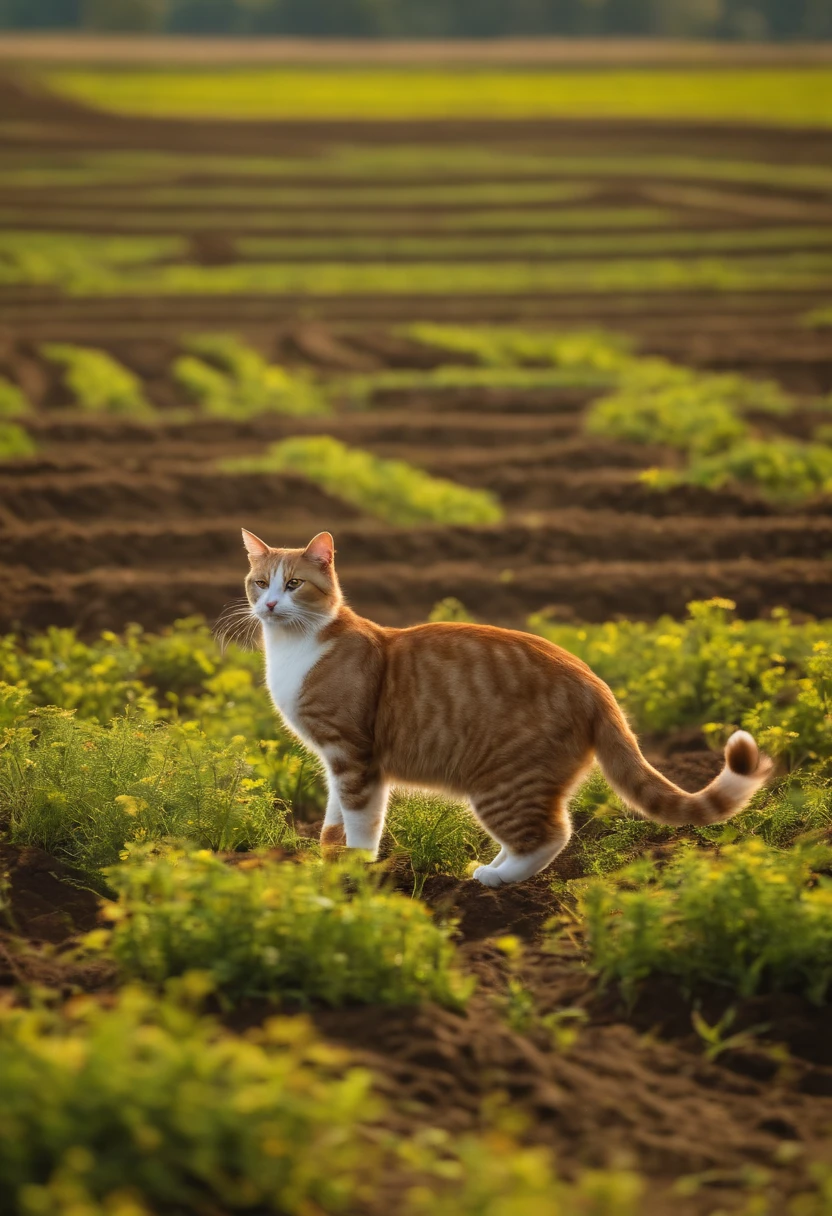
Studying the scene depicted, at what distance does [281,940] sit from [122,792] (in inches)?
79.5

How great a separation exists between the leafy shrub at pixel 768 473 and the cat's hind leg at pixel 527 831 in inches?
321

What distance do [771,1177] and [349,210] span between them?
40.3 m

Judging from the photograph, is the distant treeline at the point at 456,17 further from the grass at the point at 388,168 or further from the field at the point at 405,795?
the field at the point at 405,795

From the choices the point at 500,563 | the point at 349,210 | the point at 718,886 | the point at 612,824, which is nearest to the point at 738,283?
the point at 349,210

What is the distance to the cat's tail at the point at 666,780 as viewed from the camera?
5.71 meters

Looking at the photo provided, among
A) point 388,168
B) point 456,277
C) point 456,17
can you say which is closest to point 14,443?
point 456,277

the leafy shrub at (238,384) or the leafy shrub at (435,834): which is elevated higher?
the leafy shrub at (435,834)

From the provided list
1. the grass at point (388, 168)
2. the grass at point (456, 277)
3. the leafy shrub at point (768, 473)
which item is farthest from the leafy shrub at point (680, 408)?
the grass at point (388, 168)

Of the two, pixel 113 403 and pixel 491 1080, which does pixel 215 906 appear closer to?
pixel 491 1080

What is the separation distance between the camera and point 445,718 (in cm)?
644

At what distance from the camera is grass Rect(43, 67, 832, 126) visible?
6250 cm

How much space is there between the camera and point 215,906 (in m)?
4.90

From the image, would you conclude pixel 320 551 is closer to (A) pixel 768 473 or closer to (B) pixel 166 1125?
(B) pixel 166 1125

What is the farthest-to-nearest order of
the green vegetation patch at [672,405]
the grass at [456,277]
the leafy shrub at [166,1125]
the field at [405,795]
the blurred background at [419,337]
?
the grass at [456,277] < the green vegetation patch at [672,405] < the blurred background at [419,337] < the field at [405,795] < the leafy shrub at [166,1125]
